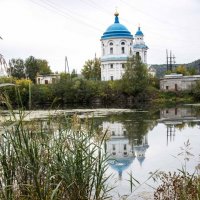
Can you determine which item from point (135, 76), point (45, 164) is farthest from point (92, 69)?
point (45, 164)

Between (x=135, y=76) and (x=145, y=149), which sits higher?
(x=135, y=76)

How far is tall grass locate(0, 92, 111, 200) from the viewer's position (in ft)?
10.7

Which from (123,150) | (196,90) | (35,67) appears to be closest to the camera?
(123,150)

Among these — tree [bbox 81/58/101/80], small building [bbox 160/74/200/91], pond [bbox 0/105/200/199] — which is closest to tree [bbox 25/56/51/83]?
tree [bbox 81/58/101/80]

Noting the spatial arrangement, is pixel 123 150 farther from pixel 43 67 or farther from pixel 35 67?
pixel 43 67

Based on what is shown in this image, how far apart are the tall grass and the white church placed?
40.5 meters

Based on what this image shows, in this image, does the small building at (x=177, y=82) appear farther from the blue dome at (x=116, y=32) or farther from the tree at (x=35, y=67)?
the tree at (x=35, y=67)

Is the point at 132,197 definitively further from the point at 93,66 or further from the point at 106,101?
the point at 93,66

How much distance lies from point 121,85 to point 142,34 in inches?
555

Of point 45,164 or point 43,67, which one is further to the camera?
point 43,67

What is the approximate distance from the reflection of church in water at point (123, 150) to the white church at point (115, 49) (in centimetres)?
3088

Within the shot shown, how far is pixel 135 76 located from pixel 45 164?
109 ft

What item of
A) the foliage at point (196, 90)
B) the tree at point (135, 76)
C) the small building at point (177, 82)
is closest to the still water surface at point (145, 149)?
the tree at point (135, 76)

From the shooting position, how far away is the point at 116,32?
1741 inches
